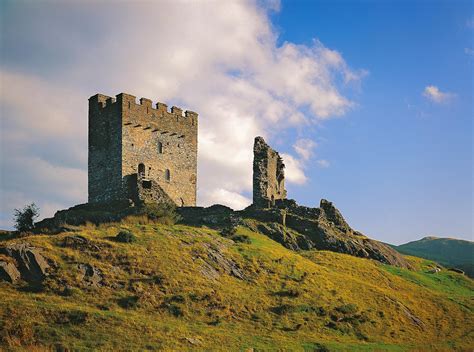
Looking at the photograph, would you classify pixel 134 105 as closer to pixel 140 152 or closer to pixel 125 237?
pixel 140 152

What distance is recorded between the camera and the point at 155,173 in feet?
173

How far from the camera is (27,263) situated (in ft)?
93.8

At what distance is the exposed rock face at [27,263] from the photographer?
91.4 feet

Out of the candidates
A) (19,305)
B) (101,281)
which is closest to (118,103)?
(101,281)

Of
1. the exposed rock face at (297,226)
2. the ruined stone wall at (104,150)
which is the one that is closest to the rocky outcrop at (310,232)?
the exposed rock face at (297,226)

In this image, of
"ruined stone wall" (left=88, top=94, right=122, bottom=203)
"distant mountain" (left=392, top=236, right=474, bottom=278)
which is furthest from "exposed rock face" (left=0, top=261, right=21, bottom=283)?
"distant mountain" (left=392, top=236, right=474, bottom=278)

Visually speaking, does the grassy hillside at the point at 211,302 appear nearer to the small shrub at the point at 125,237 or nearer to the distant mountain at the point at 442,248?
the small shrub at the point at 125,237

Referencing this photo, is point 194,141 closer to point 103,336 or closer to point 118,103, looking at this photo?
point 118,103

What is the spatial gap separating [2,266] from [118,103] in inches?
1034

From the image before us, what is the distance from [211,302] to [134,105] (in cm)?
2772

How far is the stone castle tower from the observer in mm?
49812

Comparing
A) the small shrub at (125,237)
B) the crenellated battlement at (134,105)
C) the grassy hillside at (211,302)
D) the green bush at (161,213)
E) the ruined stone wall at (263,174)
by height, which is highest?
the crenellated battlement at (134,105)

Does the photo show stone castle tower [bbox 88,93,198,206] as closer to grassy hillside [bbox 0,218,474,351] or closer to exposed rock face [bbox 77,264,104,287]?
grassy hillside [bbox 0,218,474,351]

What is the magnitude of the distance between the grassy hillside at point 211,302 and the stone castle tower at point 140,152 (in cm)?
879
